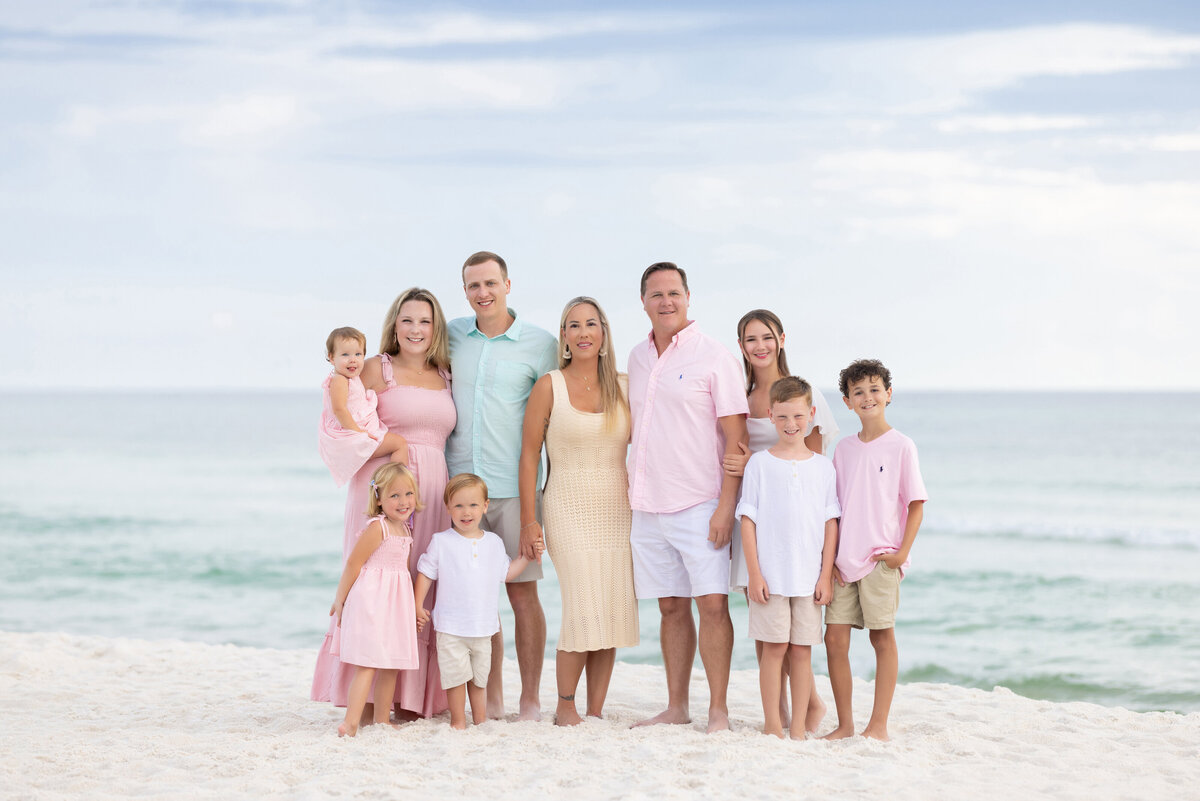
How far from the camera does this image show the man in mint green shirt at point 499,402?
5.04 m

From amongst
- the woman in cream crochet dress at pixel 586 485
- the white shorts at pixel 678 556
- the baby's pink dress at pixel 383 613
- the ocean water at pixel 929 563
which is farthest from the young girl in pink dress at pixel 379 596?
the ocean water at pixel 929 563

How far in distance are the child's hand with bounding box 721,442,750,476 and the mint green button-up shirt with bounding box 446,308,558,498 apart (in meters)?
1.05

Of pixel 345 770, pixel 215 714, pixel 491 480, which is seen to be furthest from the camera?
pixel 215 714

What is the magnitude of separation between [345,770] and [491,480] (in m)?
1.50

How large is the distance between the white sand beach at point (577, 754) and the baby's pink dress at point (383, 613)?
1.20ft

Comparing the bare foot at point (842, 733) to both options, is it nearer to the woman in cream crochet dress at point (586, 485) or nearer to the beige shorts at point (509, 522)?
the woman in cream crochet dress at point (586, 485)

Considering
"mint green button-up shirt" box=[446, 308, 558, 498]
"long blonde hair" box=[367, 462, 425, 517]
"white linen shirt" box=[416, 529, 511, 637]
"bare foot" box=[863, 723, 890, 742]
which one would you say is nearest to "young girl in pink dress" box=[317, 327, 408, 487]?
"long blonde hair" box=[367, 462, 425, 517]

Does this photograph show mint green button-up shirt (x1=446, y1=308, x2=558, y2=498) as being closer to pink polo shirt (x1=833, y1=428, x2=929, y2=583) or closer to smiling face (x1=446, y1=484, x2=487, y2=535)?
smiling face (x1=446, y1=484, x2=487, y2=535)

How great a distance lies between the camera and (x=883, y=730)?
477 cm

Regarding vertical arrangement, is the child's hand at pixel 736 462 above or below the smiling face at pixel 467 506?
above

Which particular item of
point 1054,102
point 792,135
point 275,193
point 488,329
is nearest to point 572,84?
point 792,135

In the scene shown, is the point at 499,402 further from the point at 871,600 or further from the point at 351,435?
the point at 871,600

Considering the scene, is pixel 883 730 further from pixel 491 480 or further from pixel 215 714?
pixel 215 714

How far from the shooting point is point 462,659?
191 inches
